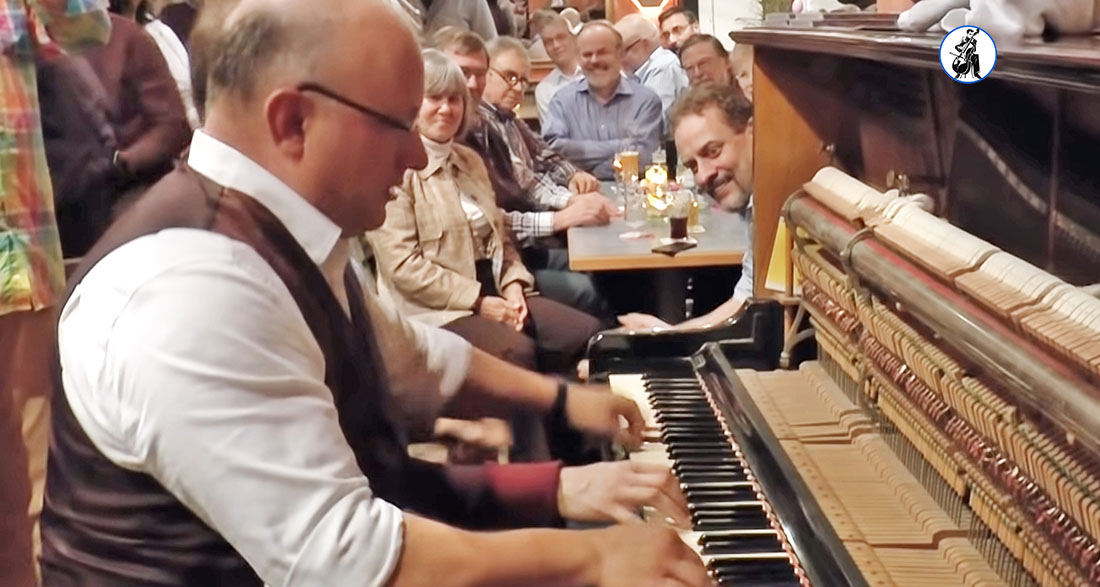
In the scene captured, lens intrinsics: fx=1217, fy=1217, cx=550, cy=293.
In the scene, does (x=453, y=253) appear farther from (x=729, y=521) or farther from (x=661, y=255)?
(x=729, y=521)

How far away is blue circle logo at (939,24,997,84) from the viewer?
1309 mm

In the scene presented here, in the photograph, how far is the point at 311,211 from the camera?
149 centimetres

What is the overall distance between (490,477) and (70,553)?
589mm

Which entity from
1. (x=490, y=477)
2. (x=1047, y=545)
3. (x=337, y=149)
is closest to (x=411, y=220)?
(x=490, y=477)

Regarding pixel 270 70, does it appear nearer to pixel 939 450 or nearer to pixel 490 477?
pixel 490 477

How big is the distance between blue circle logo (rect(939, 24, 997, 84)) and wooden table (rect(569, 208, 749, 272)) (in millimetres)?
2624

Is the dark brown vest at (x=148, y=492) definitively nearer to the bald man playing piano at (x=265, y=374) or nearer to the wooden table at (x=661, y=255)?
the bald man playing piano at (x=265, y=374)

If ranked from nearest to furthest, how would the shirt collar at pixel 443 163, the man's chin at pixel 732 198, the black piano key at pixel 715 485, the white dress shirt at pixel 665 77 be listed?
the black piano key at pixel 715 485, the man's chin at pixel 732 198, the shirt collar at pixel 443 163, the white dress shirt at pixel 665 77

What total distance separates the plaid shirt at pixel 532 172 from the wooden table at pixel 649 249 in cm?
34

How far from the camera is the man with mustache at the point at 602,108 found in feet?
20.9

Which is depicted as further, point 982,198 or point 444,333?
point 444,333

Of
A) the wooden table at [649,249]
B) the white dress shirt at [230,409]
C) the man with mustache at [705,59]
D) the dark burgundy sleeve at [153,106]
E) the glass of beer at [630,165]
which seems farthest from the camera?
the man with mustache at [705,59]

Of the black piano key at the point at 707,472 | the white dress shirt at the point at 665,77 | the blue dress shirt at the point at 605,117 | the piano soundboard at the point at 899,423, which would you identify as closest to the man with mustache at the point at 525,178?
the blue dress shirt at the point at 605,117

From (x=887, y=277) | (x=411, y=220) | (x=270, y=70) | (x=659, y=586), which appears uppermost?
(x=270, y=70)
